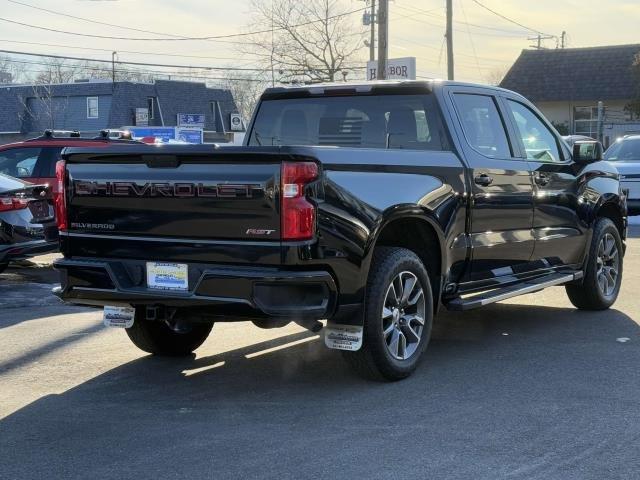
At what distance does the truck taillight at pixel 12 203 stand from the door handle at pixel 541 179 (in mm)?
5576

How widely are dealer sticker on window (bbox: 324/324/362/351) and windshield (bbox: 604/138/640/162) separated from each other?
46.8 feet

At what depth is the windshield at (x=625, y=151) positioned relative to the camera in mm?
18391

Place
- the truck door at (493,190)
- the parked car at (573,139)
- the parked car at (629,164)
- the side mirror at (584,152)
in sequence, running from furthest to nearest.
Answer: the parked car at (629,164), the parked car at (573,139), the side mirror at (584,152), the truck door at (493,190)

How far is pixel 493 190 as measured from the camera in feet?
22.1

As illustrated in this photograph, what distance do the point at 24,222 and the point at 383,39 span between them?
14552mm

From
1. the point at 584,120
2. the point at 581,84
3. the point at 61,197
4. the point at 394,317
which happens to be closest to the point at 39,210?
the point at 61,197

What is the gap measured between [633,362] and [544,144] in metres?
2.26

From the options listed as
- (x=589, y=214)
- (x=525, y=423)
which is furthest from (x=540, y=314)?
(x=525, y=423)

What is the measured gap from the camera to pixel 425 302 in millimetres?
6055

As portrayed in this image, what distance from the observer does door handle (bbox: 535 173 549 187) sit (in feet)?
24.0

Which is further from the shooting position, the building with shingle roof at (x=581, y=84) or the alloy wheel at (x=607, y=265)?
the building with shingle roof at (x=581, y=84)

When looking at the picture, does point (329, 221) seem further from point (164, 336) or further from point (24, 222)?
point (24, 222)

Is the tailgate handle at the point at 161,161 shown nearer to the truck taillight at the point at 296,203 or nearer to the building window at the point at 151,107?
the truck taillight at the point at 296,203

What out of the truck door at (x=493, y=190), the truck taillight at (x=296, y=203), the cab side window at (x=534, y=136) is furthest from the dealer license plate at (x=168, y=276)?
the cab side window at (x=534, y=136)
